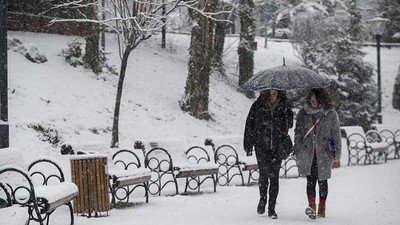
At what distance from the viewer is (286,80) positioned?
7.61 metres

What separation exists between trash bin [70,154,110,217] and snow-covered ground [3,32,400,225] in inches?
8.1

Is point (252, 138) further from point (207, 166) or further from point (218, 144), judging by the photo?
point (218, 144)

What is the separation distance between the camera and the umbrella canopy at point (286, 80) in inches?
296

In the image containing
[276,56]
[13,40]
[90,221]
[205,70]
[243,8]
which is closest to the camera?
[90,221]

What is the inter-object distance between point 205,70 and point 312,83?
31.0ft

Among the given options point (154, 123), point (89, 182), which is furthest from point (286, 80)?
point (154, 123)

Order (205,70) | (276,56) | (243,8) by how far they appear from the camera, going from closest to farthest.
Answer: (205,70)
(243,8)
(276,56)

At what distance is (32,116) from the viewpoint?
40.7ft

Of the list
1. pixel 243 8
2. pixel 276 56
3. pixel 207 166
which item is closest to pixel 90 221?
pixel 207 166

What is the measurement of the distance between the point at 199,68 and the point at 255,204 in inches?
325

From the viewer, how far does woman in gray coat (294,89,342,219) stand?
25.0ft

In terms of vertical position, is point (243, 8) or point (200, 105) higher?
point (243, 8)

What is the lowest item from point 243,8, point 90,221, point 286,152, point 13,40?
point 90,221

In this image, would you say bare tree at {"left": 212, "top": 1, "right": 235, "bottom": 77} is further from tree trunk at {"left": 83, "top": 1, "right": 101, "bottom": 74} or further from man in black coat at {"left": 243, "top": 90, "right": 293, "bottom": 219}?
man in black coat at {"left": 243, "top": 90, "right": 293, "bottom": 219}
